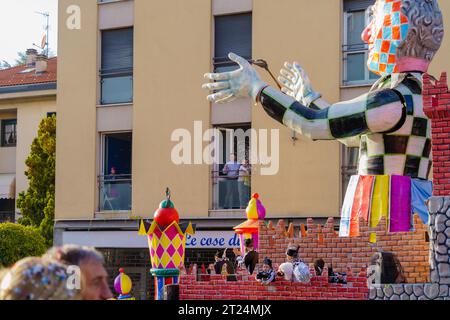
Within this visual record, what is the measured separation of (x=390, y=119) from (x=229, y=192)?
13106 millimetres

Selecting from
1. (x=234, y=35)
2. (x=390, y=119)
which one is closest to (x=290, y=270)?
(x=390, y=119)

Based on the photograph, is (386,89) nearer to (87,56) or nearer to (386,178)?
(386,178)

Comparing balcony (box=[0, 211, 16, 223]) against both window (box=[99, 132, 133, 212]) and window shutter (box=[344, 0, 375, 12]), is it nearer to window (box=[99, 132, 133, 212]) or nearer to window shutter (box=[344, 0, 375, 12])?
window (box=[99, 132, 133, 212])

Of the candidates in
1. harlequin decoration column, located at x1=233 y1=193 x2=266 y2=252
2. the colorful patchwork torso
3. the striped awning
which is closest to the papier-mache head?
the colorful patchwork torso

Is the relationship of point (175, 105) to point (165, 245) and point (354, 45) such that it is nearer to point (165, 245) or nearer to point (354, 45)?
point (354, 45)

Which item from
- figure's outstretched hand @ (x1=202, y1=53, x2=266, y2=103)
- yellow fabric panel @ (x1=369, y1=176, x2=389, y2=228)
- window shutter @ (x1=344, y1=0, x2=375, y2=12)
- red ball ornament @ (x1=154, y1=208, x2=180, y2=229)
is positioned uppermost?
window shutter @ (x1=344, y1=0, x2=375, y2=12)

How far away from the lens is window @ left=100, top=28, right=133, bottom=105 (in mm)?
22891

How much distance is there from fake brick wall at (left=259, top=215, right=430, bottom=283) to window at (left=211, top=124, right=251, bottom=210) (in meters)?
10.0

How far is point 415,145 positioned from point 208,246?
1340 cm

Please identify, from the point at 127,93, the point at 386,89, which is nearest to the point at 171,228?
the point at 386,89

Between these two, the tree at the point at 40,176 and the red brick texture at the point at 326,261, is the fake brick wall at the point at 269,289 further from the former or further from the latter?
the tree at the point at 40,176

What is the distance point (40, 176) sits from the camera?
2772cm

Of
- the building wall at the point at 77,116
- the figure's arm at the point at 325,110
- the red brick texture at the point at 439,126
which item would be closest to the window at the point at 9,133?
the building wall at the point at 77,116

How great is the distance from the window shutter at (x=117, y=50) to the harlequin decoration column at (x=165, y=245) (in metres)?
11.8
